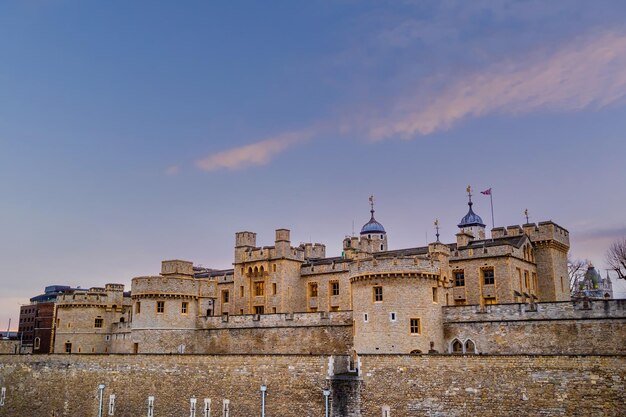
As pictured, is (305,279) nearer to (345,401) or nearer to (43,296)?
(345,401)

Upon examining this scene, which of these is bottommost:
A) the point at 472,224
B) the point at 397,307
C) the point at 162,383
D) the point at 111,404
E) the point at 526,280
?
the point at 111,404

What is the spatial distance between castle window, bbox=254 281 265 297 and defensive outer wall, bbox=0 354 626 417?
15238 mm

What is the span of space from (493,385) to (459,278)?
20212 millimetres

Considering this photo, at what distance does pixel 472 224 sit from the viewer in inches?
2744

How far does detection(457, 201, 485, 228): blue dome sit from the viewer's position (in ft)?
229

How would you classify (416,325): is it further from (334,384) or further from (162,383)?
(162,383)

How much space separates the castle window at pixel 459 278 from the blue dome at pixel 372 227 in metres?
28.0

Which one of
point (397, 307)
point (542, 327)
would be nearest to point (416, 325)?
point (397, 307)

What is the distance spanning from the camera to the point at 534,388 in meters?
27.6

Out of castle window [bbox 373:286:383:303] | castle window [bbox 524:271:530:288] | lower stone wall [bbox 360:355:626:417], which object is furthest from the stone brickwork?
castle window [bbox 524:271:530:288]

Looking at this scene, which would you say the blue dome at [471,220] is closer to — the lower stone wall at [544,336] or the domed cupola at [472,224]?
the domed cupola at [472,224]

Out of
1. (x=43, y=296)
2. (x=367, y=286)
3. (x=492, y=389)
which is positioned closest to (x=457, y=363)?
(x=492, y=389)

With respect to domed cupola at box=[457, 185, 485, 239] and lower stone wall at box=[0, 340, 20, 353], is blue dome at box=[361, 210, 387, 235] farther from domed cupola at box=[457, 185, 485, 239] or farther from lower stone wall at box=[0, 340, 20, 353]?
lower stone wall at box=[0, 340, 20, 353]

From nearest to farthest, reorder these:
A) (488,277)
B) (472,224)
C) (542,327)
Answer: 1. (542,327)
2. (488,277)
3. (472,224)
